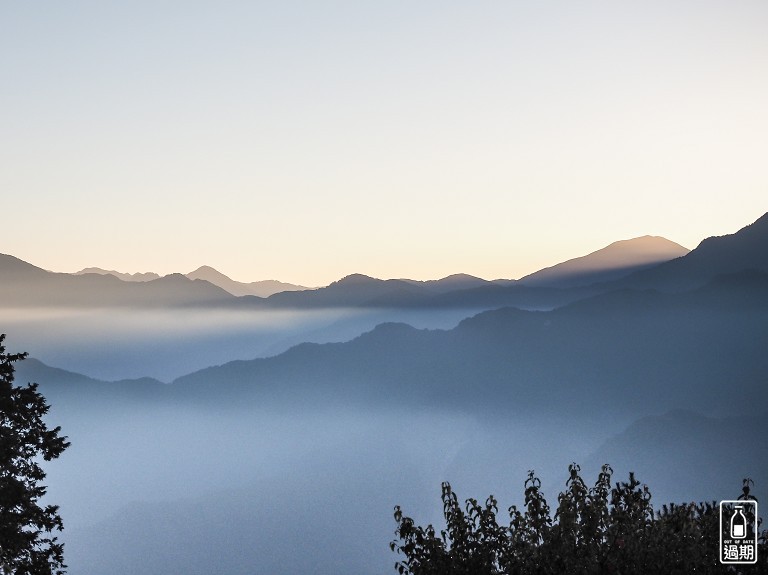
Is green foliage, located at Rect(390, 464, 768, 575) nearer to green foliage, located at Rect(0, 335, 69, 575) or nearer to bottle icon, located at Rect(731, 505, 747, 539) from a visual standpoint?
bottle icon, located at Rect(731, 505, 747, 539)

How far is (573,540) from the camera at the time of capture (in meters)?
16.6

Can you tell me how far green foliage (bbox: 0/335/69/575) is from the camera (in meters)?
25.6

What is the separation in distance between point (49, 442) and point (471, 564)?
1522 cm

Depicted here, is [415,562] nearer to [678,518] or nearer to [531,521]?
[531,521]

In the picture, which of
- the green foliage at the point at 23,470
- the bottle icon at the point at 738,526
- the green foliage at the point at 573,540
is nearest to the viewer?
the green foliage at the point at 573,540

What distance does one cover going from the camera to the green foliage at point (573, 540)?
628 inches

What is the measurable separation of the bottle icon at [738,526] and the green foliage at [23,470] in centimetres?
1952

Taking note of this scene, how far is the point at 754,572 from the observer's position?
1616 centimetres

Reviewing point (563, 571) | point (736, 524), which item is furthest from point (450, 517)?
point (736, 524)

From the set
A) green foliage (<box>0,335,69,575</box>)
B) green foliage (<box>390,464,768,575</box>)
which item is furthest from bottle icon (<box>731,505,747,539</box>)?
green foliage (<box>0,335,69,575</box>)

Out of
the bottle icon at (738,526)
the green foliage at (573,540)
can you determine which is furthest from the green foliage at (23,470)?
the bottle icon at (738,526)

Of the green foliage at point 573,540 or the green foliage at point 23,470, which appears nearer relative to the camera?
the green foliage at point 573,540

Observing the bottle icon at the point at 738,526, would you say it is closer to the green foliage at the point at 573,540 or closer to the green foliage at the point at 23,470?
the green foliage at the point at 573,540

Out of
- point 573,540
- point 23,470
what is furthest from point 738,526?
point 23,470
